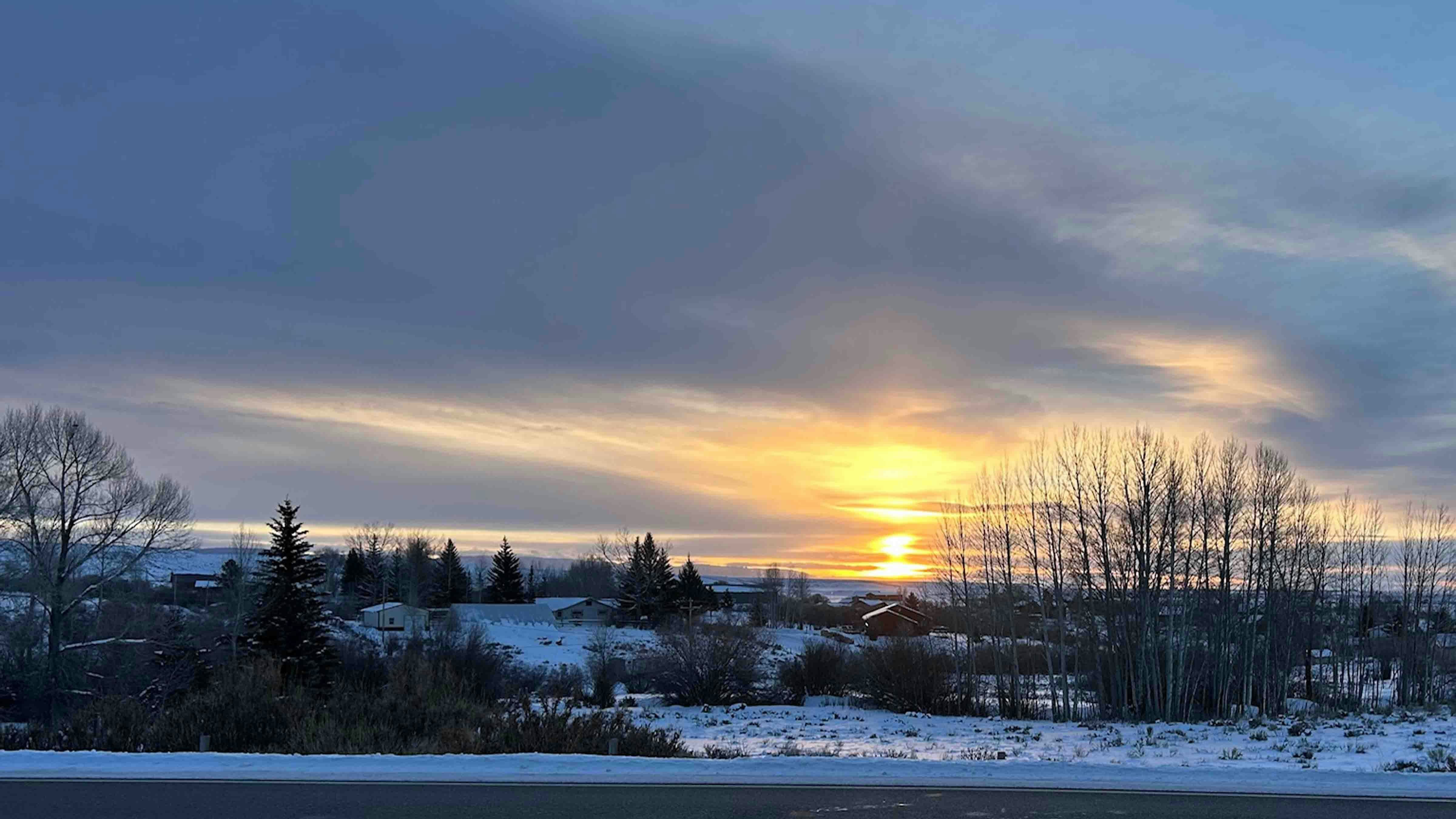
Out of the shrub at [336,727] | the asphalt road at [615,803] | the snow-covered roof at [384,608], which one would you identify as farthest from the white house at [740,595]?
the asphalt road at [615,803]

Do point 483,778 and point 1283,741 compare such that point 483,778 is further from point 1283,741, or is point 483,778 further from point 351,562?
point 351,562

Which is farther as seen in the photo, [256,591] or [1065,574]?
[256,591]

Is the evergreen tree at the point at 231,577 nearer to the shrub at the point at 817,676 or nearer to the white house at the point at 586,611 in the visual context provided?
the white house at the point at 586,611

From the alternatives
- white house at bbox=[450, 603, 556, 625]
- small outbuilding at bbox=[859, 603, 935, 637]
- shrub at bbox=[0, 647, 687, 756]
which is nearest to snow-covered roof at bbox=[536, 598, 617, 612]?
white house at bbox=[450, 603, 556, 625]

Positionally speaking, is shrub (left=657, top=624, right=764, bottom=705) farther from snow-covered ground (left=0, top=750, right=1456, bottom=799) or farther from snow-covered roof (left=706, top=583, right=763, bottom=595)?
snow-covered roof (left=706, top=583, right=763, bottom=595)

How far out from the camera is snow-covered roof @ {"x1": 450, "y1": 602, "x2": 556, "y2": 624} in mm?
92438

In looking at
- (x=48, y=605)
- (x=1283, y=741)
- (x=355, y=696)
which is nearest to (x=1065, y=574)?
(x=1283, y=741)

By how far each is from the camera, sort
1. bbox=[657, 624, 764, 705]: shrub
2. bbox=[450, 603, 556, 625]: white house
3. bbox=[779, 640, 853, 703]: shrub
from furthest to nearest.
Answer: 1. bbox=[450, 603, 556, 625]: white house
2. bbox=[779, 640, 853, 703]: shrub
3. bbox=[657, 624, 764, 705]: shrub

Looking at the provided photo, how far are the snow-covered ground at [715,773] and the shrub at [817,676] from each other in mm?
37679

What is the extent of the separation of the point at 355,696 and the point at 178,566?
137 ft

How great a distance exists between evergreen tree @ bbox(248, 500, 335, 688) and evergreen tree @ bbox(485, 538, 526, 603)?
66727mm

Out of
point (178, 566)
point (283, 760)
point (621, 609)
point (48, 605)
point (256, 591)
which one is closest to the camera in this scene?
point (283, 760)

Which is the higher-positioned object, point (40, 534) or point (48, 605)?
point (40, 534)

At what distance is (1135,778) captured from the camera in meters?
12.0
